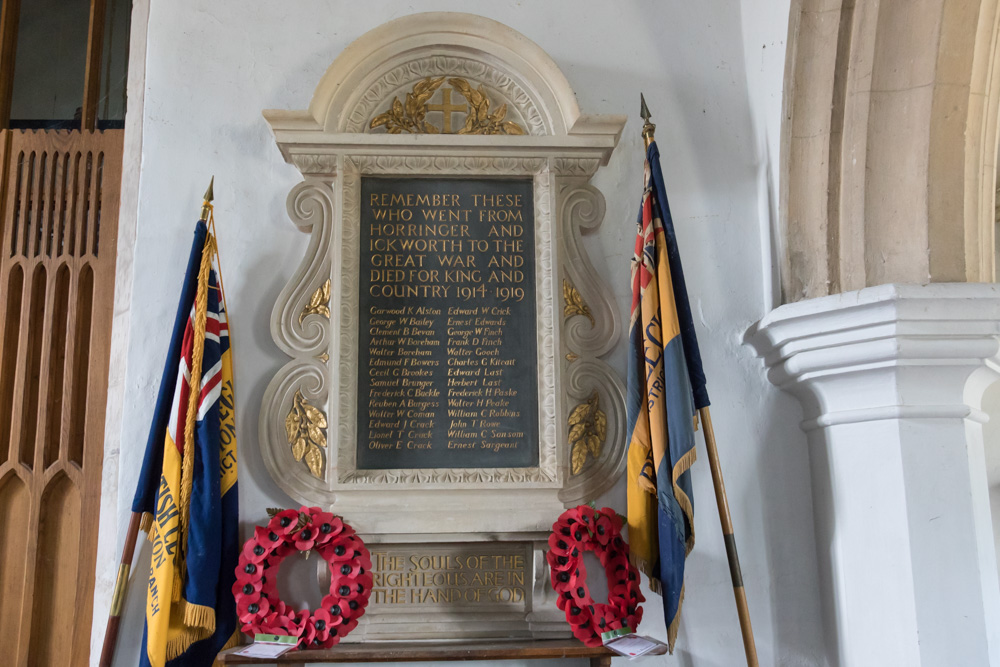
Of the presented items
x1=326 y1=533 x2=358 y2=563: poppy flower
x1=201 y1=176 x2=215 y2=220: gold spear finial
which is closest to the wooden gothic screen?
x1=201 y1=176 x2=215 y2=220: gold spear finial

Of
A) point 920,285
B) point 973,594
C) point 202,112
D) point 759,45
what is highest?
point 759,45

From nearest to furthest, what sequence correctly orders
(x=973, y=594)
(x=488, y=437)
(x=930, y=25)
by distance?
(x=973, y=594) → (x=930, y=25) → (x=488, y=437)

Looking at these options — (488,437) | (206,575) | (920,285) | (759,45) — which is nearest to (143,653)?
(206,575)

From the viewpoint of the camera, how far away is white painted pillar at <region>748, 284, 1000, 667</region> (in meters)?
2.29

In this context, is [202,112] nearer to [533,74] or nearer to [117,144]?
[117,144]

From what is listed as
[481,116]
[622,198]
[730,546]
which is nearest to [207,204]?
[481,116]

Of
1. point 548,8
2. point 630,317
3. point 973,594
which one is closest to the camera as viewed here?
point 973,594

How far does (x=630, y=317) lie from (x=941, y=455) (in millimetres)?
1082

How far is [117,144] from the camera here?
3.30m

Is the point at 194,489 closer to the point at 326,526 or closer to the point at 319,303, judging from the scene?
the point at 326,526

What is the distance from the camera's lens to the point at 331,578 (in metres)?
2.39

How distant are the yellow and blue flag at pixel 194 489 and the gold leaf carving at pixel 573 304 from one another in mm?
1174

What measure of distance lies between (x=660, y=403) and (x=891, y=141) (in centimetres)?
114

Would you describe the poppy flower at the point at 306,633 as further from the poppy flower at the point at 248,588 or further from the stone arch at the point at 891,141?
the stone arch at the point at 891,141
